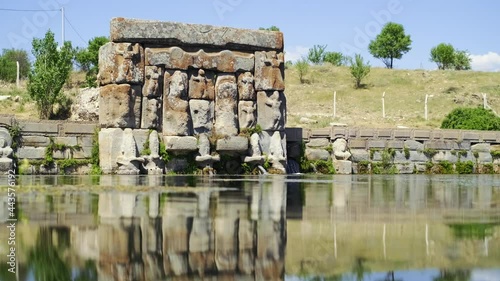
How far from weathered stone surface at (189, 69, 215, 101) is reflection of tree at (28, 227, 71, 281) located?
1452cm

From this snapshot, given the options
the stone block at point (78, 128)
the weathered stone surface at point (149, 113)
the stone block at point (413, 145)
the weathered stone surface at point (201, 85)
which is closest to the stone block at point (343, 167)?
the stone block at point (413, 145)

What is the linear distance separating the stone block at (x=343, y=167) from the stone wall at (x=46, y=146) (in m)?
7.59

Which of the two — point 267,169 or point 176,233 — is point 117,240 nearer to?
point 176,233

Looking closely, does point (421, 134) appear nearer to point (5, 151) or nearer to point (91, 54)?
point (5, 151)

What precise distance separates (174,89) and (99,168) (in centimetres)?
295

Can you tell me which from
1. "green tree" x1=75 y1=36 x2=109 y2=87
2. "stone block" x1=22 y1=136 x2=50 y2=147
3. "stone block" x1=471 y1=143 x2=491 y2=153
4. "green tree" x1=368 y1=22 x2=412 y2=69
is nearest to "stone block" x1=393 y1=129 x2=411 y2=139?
"stone block" x1=471 y1=143 x2=491 y2=153

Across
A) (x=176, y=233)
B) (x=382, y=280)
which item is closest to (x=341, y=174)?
(x=176, y=233)

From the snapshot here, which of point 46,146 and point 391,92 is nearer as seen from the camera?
point 46,146

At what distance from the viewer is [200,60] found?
68.2 feet

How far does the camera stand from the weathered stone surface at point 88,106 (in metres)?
24.9

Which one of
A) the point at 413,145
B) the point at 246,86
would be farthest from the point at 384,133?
the point at 246,86

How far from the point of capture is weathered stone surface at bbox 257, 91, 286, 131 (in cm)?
2158

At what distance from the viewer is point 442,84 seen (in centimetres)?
5616

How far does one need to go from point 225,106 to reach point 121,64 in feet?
10.5
